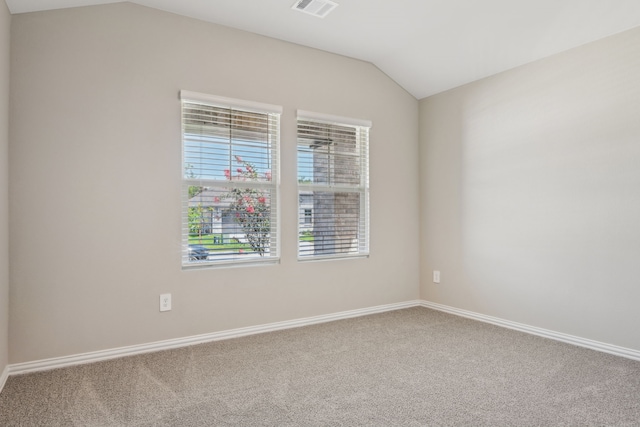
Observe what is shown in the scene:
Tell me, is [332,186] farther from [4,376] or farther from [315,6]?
[4,376]

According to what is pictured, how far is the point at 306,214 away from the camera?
349cm

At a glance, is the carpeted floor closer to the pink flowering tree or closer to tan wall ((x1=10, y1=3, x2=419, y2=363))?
tan wall ((x1=10, y1=3, x2=419, y2=363))

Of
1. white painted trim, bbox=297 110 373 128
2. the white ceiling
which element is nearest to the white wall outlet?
white painted trim, bbox=297 110 373 128

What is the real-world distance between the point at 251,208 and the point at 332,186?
2.80 ft

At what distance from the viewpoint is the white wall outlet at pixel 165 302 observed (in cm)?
280

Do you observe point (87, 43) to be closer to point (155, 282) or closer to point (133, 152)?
point (133, 152)

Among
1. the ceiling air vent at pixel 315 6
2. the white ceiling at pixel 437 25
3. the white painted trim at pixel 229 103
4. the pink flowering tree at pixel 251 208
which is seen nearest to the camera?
the white ceiling at pixel 437 25

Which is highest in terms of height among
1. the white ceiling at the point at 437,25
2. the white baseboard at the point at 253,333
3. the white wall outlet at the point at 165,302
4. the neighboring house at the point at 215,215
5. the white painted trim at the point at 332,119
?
the white ceiling at the point at 437,25

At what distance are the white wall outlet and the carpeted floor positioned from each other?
1.02 feet

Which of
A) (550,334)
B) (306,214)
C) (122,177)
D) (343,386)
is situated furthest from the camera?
(306,214)

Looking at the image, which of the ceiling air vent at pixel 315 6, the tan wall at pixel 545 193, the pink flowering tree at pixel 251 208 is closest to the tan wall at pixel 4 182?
Result: the pink flowering tree at pixel 251 208

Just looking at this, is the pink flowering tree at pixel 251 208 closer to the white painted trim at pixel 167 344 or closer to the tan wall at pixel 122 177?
the tan wall at pixel 122 177

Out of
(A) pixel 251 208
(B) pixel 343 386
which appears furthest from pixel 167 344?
(B) pixel 343 386

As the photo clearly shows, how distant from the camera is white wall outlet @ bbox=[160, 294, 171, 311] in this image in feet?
9.18
